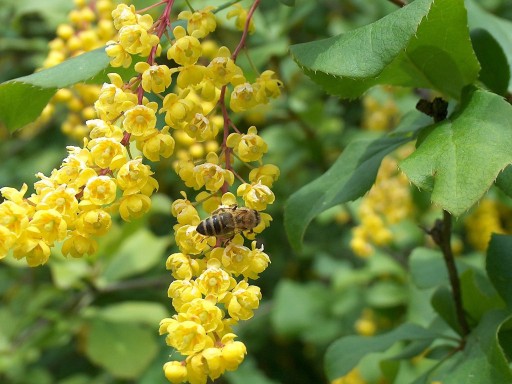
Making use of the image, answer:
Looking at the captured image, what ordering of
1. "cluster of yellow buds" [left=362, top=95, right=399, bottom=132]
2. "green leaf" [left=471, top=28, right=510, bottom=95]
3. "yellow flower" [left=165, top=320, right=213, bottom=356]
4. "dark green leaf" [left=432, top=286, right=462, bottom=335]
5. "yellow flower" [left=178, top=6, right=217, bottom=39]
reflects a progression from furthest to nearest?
"cluster of yellow buds" [left=362, top=95, right=399, bottom=132]
"dark green leaf" [left=432, top=286, right=462, bottom=335]
"green leaf" [left=471, top=28, right=510, bottom=95]
"yellow flower" [left=178, top=6, right=217, bottom=39]
"yellow flower" [left=165, top=320, right=213, bottom=356]

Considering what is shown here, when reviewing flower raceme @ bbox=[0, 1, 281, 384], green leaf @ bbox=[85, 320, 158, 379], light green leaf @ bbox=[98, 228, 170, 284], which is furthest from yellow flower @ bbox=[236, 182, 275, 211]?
light green leaf @ bbox=[98, 228, 170, 284]

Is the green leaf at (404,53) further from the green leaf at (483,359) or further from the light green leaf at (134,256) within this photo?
the light green leaf at (134,256)

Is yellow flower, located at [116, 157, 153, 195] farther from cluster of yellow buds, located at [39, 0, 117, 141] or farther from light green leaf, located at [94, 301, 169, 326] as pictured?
light green leaf, located at [94, 301, 169, 326]

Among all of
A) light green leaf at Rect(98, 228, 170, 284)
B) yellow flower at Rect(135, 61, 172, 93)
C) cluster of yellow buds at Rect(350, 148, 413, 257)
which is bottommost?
light green leaf at Rect(98, 228, 170, 284)

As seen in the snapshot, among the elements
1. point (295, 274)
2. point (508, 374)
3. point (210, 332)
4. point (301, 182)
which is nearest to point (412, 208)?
point (301, 182)

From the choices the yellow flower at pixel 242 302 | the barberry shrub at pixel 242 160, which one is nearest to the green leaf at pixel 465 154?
the barberry shrub at pixel 242 160

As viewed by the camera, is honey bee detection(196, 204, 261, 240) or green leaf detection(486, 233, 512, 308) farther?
green leaf detection(486, 233, 512, 308)

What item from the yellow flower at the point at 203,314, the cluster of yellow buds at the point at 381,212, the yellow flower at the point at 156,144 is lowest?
the cluster of yellow buds at the point at 381,212
